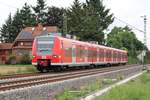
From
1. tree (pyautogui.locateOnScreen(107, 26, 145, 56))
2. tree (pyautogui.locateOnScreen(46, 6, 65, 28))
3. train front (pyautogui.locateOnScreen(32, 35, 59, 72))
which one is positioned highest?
tree (pyautogui.locateOnScreen(46, 6, 65, 28))

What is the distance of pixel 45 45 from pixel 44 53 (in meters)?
0.66

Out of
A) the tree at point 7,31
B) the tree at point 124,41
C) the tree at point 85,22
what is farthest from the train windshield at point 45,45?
the tree at point 7,31

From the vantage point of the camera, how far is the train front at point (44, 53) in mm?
37125

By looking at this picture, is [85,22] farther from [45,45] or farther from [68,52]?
[45,45]

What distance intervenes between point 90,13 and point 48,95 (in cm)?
8273

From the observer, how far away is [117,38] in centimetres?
12825

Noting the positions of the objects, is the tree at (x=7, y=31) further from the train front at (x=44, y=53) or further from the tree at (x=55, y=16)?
the train front at (x=44, y=53)

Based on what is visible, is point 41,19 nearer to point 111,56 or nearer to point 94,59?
point 111,56

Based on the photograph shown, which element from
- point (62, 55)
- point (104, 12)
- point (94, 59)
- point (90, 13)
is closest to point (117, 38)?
point (104, 12)

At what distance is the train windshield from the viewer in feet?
123

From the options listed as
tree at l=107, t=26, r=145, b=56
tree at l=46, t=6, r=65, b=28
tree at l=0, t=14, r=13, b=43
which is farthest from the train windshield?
tree at l=0, t=14, r=13, b=43

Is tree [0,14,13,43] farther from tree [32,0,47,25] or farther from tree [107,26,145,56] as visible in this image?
tree [107,26,145,56]

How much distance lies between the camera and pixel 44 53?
3756cm

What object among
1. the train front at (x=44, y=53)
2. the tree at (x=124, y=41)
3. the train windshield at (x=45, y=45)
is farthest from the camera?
the tree at (x=124, y=41)
